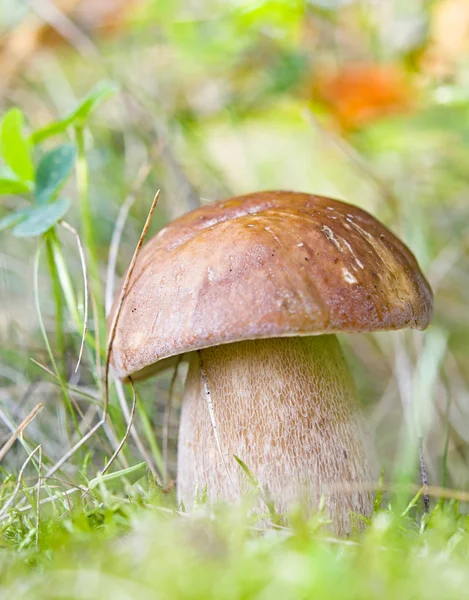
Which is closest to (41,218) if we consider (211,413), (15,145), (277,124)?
(15,145)

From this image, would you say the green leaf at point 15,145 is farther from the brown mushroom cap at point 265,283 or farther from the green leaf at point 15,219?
the brown mushroom cap at point 265,283

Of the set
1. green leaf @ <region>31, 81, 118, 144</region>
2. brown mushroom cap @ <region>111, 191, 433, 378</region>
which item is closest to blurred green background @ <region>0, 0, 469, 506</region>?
green leaf @ <region>31, 81, 118, 144</region>

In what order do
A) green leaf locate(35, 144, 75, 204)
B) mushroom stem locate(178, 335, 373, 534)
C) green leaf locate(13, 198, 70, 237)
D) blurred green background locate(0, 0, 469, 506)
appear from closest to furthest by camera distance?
mushroom stem locate(178, 335, 373, 534), green leaf locate(13, 198, 70, 237), green leaf locate(35, 144, 75, 204), blurred green background locate(0, 0, 469, 506)

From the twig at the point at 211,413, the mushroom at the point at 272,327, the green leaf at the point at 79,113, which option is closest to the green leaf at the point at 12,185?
the green leaf at the point at 79,113

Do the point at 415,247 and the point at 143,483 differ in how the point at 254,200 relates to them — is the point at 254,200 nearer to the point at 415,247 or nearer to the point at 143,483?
the point at 143,483

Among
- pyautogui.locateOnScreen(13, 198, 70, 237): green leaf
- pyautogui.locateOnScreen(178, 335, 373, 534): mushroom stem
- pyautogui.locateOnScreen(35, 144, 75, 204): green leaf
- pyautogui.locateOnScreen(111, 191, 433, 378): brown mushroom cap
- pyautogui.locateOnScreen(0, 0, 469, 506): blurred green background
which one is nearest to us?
pyautogui.locateOnScreen(111, 191, 433, 378): brown mushroom cap

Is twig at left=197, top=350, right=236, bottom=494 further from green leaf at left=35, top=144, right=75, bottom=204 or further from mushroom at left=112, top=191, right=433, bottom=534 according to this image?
green leaf at left=35, top=144, right=75, bottom=204

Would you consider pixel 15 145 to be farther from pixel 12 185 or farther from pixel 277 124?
pixel 277 124
